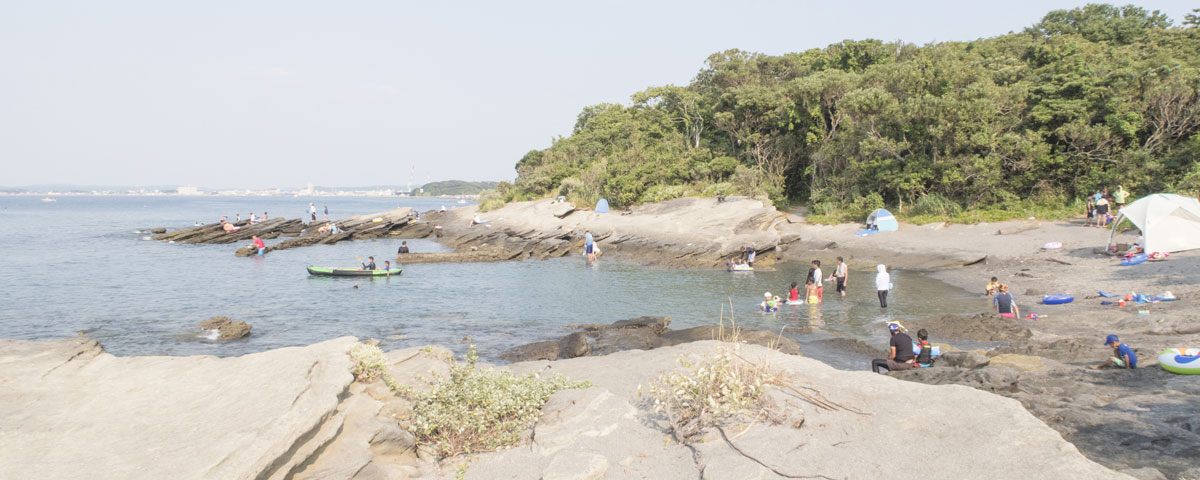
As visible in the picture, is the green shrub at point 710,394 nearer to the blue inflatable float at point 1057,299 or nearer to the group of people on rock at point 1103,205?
the blue inflatable float at point 1057,299

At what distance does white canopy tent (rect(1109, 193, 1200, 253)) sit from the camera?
2061 cm

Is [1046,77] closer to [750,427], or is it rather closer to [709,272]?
[709,272]

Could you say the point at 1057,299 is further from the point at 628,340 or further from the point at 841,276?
the point at 628,340

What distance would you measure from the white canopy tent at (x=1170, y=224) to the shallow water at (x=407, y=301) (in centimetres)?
591

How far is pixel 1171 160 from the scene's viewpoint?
94.2 ft

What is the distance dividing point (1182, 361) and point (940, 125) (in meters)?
25.1

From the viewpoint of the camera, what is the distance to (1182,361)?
33.3 feet

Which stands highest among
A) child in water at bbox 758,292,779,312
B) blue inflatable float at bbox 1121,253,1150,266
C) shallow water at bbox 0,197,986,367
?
blue inflatable float at bbox 1121,253,1150,266

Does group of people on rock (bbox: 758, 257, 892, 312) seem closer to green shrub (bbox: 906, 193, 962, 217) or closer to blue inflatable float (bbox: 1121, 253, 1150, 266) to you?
blue inflatable float (bbox: 1121, 253, 1150, 266)

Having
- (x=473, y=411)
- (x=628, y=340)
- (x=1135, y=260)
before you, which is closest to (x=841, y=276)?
(x=1135, y=260)

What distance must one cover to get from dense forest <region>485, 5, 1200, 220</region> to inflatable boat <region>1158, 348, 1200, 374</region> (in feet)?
71.1

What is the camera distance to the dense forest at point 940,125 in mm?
29859

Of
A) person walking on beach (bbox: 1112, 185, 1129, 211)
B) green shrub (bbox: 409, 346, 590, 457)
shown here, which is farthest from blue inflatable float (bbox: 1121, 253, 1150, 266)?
green shrub (bbox: 409, 346, 590, 457)

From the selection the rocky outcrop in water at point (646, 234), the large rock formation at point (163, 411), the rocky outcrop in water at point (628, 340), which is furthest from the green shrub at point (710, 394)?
the rocky outcrop in water at point (646, 234)
